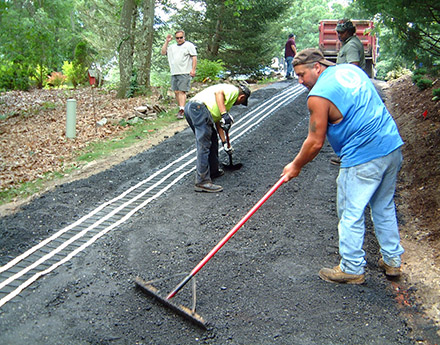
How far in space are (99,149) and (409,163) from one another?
5.28 m

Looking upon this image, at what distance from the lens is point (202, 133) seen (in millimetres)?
5355

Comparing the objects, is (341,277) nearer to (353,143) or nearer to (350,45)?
(353,143)

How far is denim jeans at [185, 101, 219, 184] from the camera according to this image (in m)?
5.30

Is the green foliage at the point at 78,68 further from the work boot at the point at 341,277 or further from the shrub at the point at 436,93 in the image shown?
the work boot at the point at 341,277

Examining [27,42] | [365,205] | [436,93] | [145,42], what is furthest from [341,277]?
[27,42]

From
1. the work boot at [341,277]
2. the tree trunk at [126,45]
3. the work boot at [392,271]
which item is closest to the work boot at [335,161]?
the work boot at [392,271]

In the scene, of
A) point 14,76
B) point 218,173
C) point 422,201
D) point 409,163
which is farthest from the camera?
point 14,76

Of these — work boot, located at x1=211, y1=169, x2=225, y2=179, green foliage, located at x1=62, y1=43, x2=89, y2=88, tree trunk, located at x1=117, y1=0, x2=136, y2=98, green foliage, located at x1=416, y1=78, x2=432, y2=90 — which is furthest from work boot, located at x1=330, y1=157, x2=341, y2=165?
green foliage, located at x1=62, y1=43, x2=89, y2=88

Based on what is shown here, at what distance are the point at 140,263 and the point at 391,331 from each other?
2176 millimetres

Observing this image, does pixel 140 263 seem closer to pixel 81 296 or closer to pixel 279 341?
pixel 81 296

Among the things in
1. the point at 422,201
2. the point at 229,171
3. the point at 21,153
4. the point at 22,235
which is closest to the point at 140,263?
the point at 22,235

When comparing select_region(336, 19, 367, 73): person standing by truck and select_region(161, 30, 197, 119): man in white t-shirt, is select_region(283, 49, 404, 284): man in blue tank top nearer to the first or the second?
select_region(336, 19, 367, 73): person standing by truck

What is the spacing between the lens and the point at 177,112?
10242 mm

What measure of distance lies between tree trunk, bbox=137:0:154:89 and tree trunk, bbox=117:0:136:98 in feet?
0.99
